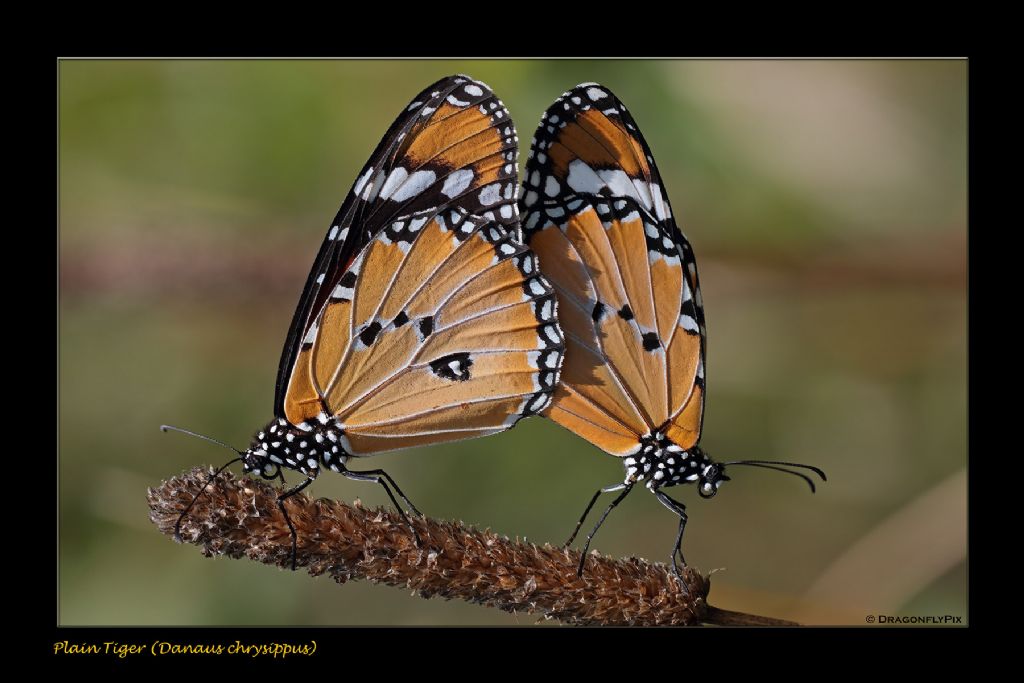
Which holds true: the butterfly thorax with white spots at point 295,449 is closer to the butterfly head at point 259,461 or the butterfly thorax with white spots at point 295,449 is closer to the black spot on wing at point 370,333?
the butterfly head at point 259,461

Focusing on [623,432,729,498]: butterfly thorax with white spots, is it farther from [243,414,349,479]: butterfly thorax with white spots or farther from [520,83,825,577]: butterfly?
[243,414,349,479]: butterfly thorax with white spots

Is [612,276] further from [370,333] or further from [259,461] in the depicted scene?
[259,461]

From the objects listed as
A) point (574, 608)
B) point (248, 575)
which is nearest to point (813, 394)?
point (574, 608)

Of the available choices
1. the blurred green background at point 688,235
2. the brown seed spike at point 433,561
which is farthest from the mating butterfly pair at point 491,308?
the blurred green background at point 688,235

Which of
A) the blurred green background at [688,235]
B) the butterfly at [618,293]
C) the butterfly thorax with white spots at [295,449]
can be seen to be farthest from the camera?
the blurred green background at [688,235]

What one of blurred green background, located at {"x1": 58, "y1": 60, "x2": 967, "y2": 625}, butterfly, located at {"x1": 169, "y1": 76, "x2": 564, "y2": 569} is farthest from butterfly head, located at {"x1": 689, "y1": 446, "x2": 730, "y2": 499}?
blurred green background, located at {"x1": 58, "y1": 60, "x2": 967, "y2": 625}

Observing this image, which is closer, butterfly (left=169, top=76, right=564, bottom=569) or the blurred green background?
butterfly (left=169, top=76, right=564, bottom=569)

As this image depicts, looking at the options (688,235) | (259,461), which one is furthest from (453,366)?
(688,235)
